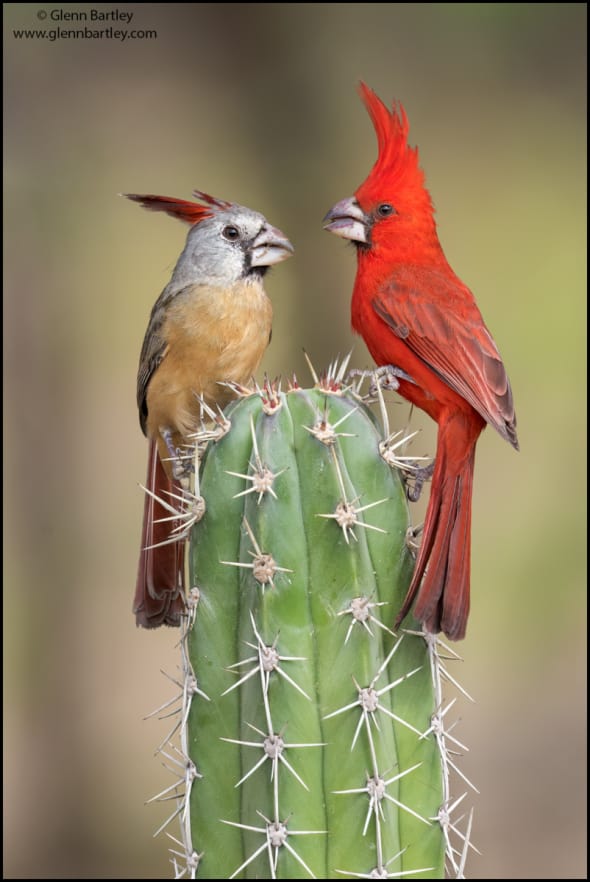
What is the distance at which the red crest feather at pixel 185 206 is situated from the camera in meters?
2.38

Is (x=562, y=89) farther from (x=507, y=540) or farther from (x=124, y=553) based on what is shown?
(x=124, y=553)

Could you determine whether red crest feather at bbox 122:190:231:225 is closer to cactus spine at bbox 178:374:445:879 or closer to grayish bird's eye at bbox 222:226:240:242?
grayish bird's eye at bbox 222:226:240:242

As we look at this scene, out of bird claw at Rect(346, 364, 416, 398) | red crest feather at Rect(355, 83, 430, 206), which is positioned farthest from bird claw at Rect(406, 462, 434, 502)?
red crest feather at Rect(355, 83, 430, 206)

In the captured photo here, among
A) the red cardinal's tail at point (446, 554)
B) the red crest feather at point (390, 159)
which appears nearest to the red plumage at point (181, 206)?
the red crest feather at point (390, 159)

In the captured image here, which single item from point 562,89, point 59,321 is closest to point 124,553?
point 59,321

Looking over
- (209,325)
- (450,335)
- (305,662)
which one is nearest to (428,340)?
(450,335)

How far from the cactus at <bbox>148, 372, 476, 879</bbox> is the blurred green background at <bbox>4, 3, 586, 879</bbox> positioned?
2.35m

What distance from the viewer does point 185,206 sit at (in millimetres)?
2480

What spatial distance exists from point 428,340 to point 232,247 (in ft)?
1.85

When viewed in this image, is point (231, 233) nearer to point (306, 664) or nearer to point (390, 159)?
point (390, 159)

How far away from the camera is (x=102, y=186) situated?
186 inches

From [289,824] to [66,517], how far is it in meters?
3.20

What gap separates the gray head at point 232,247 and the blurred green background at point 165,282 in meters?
1.49

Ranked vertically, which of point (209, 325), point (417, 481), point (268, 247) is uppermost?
point (268, 247)
